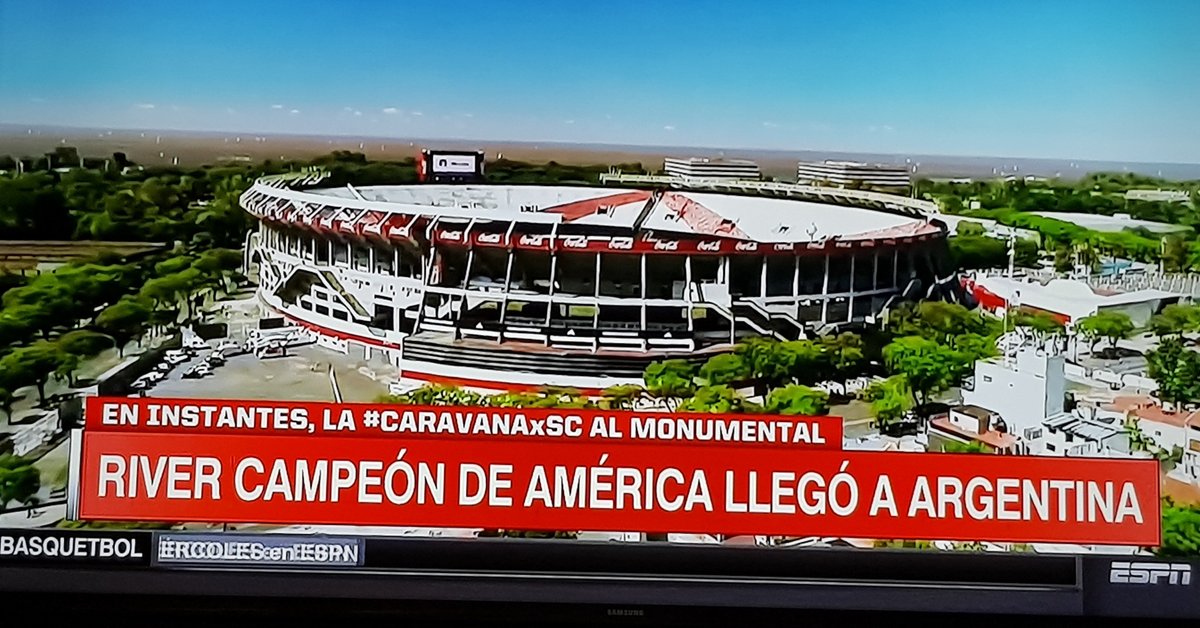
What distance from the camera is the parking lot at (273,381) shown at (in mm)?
1115

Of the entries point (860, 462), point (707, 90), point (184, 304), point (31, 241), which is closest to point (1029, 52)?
point (707, 90)

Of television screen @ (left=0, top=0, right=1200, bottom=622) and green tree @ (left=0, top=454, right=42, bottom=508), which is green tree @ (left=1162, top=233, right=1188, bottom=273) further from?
green tree @ (left=0, top=454, right=42, bottom=508)

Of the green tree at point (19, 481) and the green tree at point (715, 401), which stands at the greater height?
the green tree at point (715, 401)

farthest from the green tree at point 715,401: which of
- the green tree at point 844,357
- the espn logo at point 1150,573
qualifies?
the espn logo at point 1150,573

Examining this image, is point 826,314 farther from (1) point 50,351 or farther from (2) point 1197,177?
(1) point 50,351

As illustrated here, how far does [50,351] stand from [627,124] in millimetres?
666

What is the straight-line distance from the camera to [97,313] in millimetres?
1145

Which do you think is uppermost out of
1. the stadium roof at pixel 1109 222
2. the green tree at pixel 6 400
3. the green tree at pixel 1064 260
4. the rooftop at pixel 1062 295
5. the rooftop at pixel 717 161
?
the rooftop at pixel 717 161

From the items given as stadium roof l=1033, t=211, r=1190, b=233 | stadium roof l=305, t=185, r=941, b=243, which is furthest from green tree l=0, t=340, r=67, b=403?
stadium roof l=1033, t=211, r=1190, b=233

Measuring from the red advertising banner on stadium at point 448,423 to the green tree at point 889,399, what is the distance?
46 mm

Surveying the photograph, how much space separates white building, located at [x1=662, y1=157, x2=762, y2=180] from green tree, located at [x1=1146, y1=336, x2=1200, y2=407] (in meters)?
0.48

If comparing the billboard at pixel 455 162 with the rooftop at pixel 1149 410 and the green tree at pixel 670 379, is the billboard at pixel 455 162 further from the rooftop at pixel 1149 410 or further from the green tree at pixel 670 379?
the rooftop at pixel 1149 410

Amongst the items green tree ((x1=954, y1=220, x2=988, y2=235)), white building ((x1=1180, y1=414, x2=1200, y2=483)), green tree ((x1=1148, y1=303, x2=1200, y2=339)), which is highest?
green tree ((x1=954, y1=220, x2=988, y2=235))

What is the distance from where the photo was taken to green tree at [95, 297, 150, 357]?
1.14 metres
